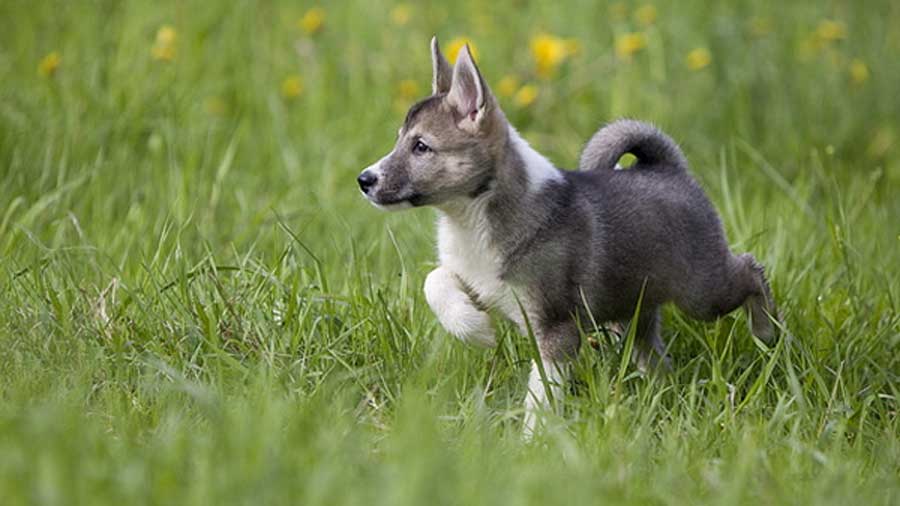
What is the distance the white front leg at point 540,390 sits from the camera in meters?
4.55

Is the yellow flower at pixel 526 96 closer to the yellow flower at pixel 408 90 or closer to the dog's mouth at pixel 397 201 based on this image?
the yellow flower at pixel 408 90

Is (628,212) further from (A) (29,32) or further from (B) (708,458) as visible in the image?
(A) (29,32)

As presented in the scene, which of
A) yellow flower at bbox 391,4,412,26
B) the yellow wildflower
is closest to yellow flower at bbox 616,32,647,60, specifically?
the yellow wildflower

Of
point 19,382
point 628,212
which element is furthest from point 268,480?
point 628,212

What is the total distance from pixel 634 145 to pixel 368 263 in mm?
1367

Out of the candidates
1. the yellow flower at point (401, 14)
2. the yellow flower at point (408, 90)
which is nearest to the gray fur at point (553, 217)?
the yellow flower at point (408, 90)

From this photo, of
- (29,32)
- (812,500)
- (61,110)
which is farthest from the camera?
(29,32)

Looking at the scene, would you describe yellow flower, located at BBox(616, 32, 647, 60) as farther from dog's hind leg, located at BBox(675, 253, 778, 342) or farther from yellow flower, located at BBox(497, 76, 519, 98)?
dog's hind leg, located at BBox(675, 253, 778, 342)

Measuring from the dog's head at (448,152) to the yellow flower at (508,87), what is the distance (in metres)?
3.17

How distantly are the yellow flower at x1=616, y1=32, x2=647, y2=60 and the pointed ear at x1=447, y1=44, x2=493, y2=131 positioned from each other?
10.3ft

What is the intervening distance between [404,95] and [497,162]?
321 centimetres

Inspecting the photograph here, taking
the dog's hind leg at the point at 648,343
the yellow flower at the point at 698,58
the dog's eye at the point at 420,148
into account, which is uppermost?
the dog's eye at the point at 420,148

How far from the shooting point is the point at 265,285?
5.28 meters

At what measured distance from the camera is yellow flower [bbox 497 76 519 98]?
27.2 ft
